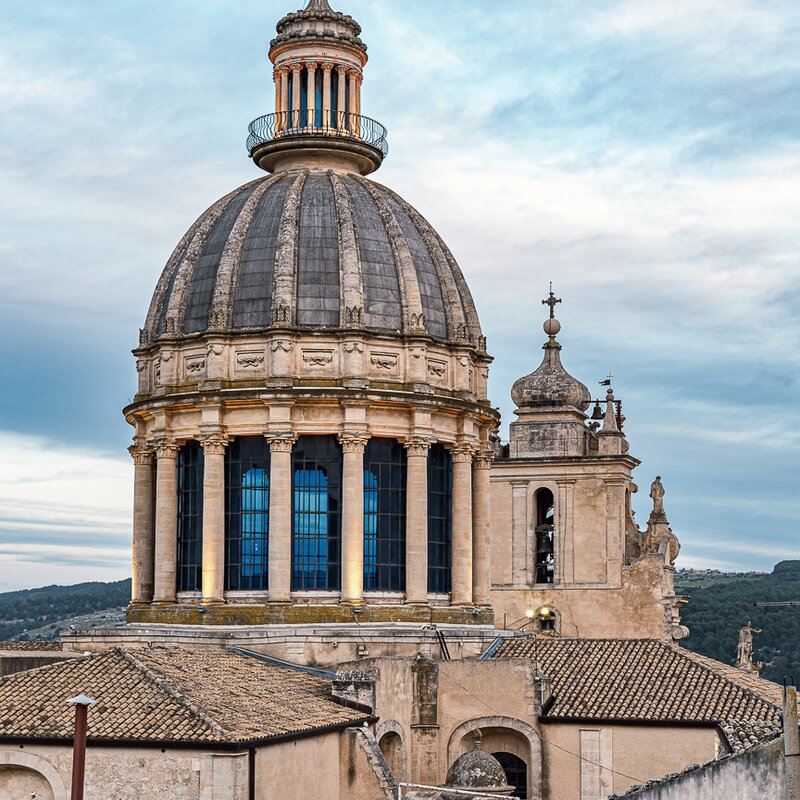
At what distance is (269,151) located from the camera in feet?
176

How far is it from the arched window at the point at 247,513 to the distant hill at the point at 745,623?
103 feet

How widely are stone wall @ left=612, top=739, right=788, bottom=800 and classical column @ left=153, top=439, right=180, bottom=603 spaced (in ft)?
74.0

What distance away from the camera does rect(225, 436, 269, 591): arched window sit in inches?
1928

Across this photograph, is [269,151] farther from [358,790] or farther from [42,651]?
[358,790]

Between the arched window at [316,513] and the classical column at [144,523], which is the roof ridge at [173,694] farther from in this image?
the classical column at [144,523]

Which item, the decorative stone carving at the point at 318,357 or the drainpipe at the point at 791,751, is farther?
the decorative stone carving at the point at 318,357

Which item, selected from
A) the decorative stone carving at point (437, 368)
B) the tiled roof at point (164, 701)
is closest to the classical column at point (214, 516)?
the tiled roof at point (164, 701)

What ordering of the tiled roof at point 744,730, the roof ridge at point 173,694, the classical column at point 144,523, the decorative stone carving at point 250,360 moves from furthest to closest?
1. the classical column at point 144,523
2. the decorative stone carving at point 250,360
3. the tiled roof at point 744,730
4. the roof ridge at point 173,694

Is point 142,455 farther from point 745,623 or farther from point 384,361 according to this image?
point 745,623

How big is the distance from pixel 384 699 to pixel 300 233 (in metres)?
14.4

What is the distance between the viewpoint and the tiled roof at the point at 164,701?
1385 inches

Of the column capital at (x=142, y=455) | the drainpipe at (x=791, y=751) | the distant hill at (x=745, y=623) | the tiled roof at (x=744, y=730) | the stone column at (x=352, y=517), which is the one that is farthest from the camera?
the distant hill at (x=745, y=623)

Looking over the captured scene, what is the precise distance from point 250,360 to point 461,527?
8.38 meters

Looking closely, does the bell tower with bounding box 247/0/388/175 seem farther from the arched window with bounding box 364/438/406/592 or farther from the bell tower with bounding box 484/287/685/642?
the bell tower with bounding box 484/287/685/642
